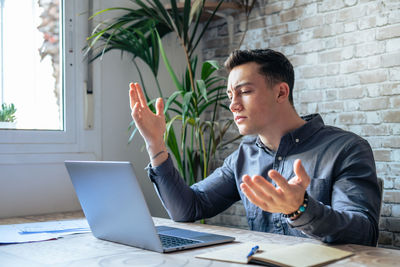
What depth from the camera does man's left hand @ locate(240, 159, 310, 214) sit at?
116 cm

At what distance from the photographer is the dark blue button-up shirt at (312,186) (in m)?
1.40

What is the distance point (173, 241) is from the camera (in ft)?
4.71

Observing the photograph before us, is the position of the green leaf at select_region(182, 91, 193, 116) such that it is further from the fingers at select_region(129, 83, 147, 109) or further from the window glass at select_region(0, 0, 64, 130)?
the fingers at select_region(129, 83, 147, 109)

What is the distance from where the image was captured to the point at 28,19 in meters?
2.86

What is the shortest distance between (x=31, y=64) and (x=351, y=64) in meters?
1.88

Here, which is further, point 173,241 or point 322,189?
point 322,189

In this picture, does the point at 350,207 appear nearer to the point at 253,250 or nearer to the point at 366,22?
the point at 253,250

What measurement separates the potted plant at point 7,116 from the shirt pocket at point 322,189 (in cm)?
175

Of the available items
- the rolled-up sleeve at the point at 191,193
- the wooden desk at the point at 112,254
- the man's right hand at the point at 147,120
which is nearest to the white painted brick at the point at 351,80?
the rolled-up sleeve at the point at 191,193

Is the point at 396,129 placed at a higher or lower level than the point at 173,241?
higher

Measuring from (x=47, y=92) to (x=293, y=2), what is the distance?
1.66 m

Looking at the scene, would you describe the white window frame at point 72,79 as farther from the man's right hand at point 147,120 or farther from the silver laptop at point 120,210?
the silver laptop at point 120,210

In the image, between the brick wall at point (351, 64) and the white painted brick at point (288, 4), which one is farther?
the white painted brick at point (288, 4)

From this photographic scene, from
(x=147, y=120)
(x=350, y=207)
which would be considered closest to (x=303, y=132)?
(x=350, y=207)
